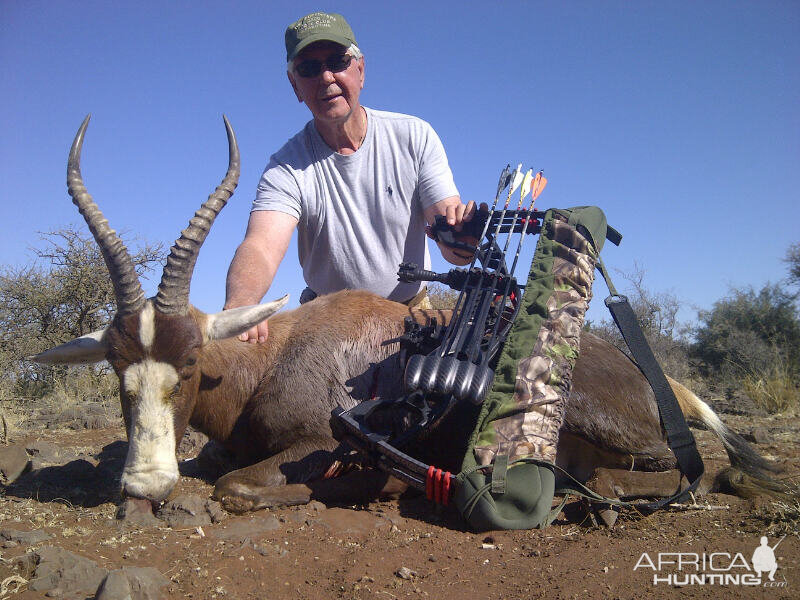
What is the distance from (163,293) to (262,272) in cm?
102

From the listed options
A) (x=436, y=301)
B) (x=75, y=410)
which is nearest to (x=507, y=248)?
(x=75, y=410)

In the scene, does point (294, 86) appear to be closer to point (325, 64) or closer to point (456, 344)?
point (325, 64)

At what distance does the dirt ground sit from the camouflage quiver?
0.18 meters

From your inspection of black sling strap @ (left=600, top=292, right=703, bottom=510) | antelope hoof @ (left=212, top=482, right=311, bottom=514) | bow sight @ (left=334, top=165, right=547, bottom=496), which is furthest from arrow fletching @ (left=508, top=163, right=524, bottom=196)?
antelope hoof @ (left=212, top=482, right=311, bottom=514)

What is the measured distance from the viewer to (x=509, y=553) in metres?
2.71

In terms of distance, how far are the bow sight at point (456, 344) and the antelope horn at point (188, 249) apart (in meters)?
1.20

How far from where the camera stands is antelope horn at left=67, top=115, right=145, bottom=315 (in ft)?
11.2

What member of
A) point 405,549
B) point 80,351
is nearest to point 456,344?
point 405,549

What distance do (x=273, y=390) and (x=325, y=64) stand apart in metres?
2.82

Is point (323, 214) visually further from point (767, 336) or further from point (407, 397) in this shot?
point (767, 336)

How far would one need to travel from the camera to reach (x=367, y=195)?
5.29 m

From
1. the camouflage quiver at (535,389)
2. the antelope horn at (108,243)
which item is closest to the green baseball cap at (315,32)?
the antelope horn at (108,243)

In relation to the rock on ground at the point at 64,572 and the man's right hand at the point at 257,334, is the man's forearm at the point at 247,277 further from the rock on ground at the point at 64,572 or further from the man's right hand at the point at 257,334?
the rock on ground at the point at 64,572

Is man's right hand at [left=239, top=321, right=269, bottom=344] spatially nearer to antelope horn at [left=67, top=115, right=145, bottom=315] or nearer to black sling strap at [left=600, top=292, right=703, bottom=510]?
antelope horn at [left=67, top=115, right=145, bottom=315]
